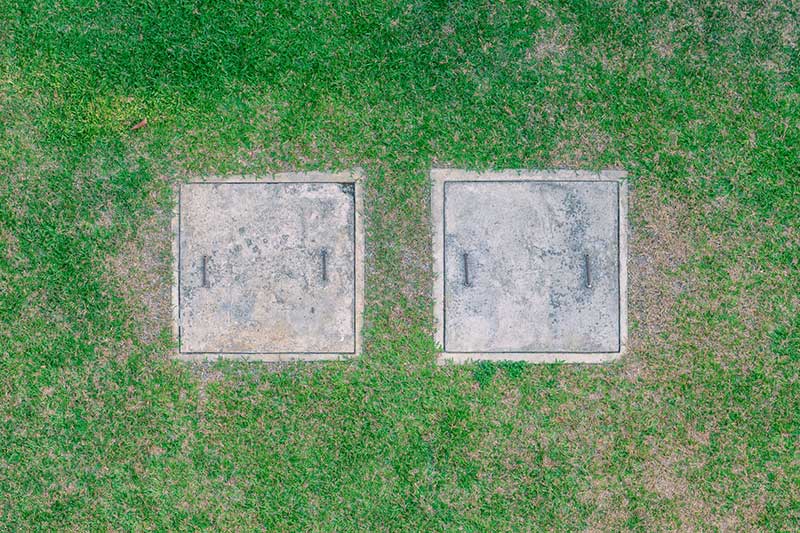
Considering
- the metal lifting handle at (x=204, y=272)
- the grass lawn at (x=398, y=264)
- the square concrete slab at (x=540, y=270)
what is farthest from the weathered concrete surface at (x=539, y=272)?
the metal lifting handle at (x=204, y=272)

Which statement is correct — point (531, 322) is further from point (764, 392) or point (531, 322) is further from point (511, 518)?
point (764, 392)

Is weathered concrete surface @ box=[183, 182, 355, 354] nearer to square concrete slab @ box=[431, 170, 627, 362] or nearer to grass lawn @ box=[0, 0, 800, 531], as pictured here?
grass lawn @ box=[0, 0, 800, 531]

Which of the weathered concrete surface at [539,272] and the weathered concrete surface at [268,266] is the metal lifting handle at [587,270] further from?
the weathered concrete surface at [268,266]

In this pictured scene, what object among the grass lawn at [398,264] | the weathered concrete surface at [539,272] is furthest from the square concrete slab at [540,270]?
the grass lawn at [398,264]

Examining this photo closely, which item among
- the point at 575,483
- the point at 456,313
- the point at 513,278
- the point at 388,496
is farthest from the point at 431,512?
the point at 513,278

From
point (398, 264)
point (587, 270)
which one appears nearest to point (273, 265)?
point (398, 264)

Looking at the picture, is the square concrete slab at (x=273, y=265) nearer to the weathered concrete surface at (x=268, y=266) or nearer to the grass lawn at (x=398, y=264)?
the weathered concrete surface at (x=268, y=266)

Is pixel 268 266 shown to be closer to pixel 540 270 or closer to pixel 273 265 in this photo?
pixel 273 265
